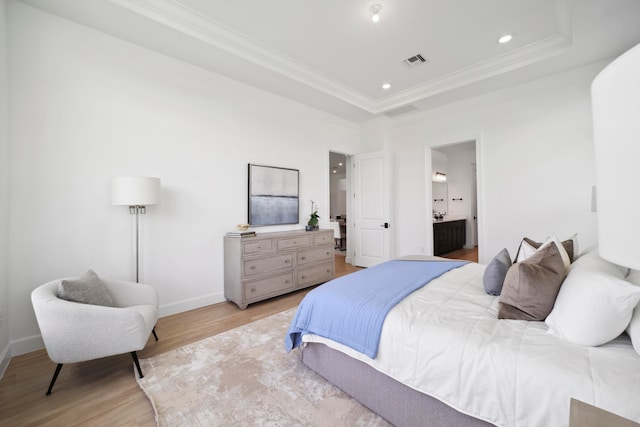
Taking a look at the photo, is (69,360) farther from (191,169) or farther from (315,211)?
(315,211)

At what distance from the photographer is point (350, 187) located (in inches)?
A: 228

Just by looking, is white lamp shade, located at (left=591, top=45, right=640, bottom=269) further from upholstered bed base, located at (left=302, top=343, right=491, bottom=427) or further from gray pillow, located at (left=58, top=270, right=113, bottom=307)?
gray pillow, located at (left=58, top=270, right=113, bottom=307)

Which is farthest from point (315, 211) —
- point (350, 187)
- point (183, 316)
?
point (183, 316)

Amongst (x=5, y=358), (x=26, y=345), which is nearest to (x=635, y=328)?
(x=5, y=358)

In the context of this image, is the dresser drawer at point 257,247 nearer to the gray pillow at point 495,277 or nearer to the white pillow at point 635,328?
the gray pillow at point 495,277

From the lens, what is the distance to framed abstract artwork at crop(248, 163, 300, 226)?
3865 mm

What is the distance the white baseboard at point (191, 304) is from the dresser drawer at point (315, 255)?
1.20 metres

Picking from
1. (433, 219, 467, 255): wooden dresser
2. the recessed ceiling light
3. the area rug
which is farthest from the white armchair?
(433, 219, 467, 255): wooden dresser

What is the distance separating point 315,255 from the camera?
13.5 feet

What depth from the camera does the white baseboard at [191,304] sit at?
3.10m

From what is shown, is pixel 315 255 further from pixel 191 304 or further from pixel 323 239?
pixel 191 304

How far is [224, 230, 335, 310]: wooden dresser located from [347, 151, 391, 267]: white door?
56.8 inches

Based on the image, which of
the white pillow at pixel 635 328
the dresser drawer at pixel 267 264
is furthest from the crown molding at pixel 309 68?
the white pillow at pixel 635 328

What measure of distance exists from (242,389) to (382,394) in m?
0.97
